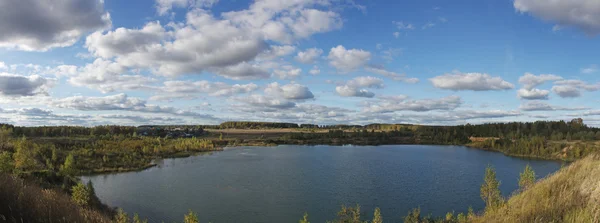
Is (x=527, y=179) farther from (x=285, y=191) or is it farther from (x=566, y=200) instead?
(x=285, y=191)

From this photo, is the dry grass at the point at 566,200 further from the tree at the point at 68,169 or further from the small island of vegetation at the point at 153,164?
the tree at the point at 68,169

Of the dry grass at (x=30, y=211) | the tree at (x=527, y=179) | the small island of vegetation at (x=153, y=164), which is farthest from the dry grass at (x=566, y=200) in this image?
the dry grass at (x=30, y=211)

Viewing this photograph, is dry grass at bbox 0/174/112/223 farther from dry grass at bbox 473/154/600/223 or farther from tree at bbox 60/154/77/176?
tree at bbox 60/154/77/176

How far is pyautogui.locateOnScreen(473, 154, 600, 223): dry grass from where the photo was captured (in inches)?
336

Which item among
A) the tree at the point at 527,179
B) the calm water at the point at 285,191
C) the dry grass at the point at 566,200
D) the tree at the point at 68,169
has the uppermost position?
the dry grass at the point at 566,200

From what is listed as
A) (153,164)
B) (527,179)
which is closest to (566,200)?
(527,179)

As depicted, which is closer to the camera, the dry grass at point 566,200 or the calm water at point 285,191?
the dry grass at point 566,200

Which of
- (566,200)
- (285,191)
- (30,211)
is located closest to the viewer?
(30,211)

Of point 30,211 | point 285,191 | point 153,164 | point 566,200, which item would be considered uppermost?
point 30,211

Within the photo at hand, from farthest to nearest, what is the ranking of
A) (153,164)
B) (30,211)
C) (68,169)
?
(153,164), (68,169), (30,211)

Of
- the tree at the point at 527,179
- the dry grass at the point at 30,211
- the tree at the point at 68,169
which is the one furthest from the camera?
the tree at the point at 68,169

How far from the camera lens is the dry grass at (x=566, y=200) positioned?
855 cm

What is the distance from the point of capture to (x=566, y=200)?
10445 millimetres

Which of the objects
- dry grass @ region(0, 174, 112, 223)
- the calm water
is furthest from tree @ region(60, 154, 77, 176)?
dry grass @ region(0, 174, 112, 223)
